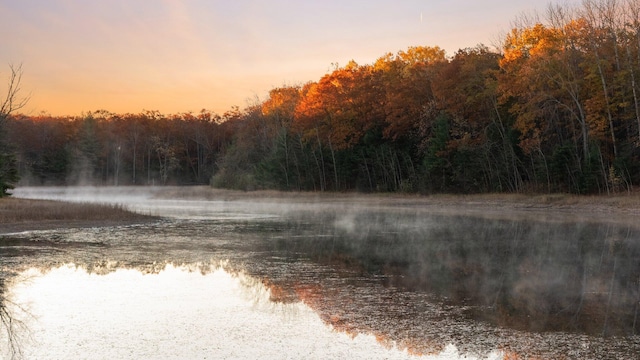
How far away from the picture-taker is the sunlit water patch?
26.6 feet

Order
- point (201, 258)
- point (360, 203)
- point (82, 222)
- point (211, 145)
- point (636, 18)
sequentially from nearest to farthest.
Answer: point (201, 258) < point (82, 222) < point (636, 18) < point (360, 203) < point (211, 145)

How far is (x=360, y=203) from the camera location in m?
57.2

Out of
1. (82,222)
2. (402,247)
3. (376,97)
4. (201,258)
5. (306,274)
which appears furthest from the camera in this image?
(376,97)

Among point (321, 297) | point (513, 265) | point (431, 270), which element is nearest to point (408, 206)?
point (513, 265)

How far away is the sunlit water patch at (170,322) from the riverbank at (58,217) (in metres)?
14.6

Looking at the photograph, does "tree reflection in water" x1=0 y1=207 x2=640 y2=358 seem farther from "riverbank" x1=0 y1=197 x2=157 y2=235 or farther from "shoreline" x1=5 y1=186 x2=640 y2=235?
"shoreline" x1=5 y1=186 x2=640 y2=235

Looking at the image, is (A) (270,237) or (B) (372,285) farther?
(A) (270,237)

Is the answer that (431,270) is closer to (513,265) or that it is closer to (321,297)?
(513,265)

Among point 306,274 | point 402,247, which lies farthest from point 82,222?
point 306,274

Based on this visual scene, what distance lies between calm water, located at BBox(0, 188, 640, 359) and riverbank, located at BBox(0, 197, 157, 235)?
487cm

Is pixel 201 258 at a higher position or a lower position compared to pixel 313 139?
lower

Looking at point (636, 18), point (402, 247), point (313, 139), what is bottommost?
point (402, 247)

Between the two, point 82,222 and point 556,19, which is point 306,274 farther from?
point 556,19

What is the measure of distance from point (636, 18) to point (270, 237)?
34.6 meters
